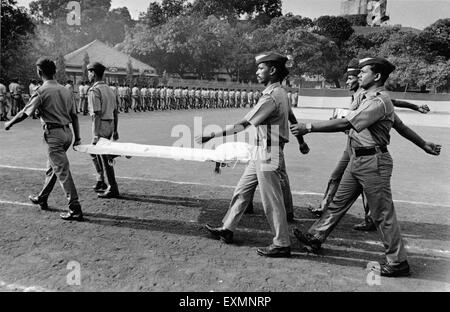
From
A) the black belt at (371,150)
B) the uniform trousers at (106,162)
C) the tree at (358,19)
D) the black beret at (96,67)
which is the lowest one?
the uniform trousers at (106,162)

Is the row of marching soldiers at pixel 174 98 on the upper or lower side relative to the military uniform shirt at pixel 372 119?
lower

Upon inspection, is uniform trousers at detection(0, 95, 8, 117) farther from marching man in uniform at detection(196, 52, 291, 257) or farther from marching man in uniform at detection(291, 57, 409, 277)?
marching man in uniform at detection(291, 57, 409, 277)

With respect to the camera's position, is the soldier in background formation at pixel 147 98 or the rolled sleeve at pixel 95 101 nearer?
the rolled sleeve at pixel 95 101

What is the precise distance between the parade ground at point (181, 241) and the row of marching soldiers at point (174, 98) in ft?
49.2

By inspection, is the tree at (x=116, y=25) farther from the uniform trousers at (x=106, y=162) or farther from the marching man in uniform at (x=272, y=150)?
the marching man in uniform at (x=272, y=150)

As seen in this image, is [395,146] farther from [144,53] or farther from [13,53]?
[144,53]

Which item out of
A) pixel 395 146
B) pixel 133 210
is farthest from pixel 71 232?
pixel 395 146

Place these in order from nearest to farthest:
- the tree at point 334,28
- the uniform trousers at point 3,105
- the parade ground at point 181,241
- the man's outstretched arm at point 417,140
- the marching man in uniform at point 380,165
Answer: the parade ground at point 181,241 < the marching man in uniform at point 380,165 < the man's outstretched arm at point 417,140 < the uniform trousers at point 3,105 < the tree at point 334,28

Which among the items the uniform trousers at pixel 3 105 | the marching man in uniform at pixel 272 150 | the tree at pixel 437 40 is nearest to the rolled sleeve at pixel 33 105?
the marching man in uniform at pixel 272 150

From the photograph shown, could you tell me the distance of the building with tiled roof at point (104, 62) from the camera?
110 feet

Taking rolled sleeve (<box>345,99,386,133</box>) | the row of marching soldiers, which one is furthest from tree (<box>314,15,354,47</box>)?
rolled sleeve (<box>345,99,386,133</box>)

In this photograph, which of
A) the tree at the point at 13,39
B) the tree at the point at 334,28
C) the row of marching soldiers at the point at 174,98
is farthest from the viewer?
the tree at the point at 334,28

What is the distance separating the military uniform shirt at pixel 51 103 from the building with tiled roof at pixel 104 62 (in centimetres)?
3002

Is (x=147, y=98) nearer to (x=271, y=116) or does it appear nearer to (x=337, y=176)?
(x=337, y=176)
